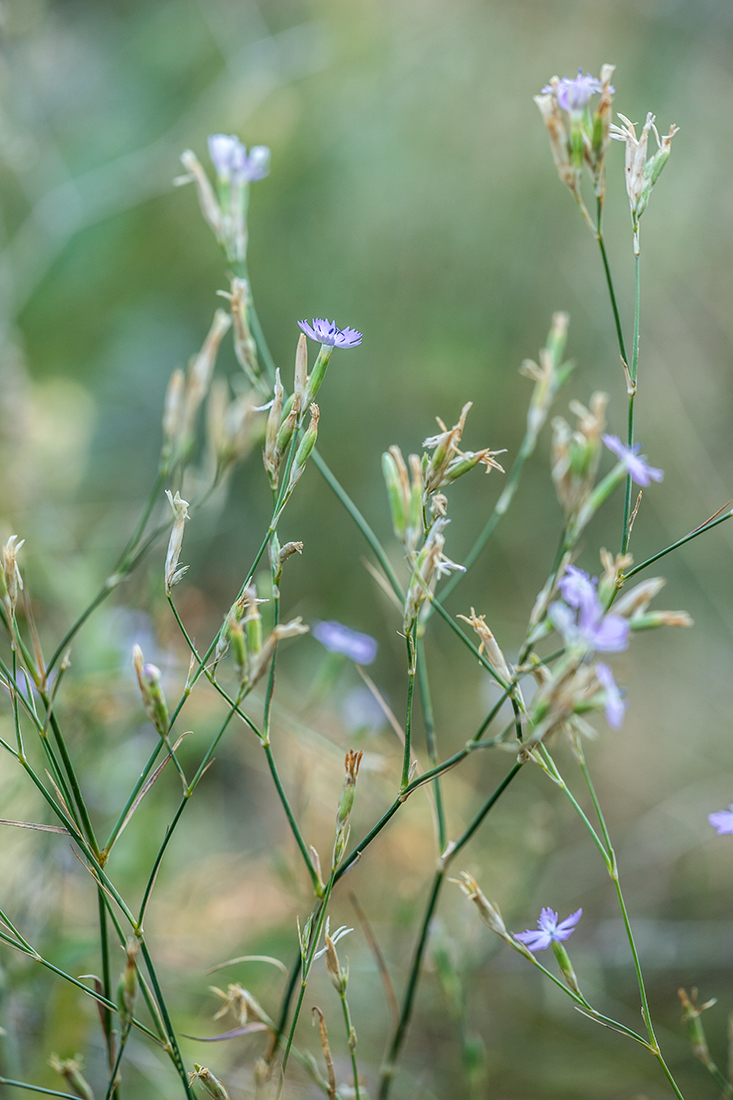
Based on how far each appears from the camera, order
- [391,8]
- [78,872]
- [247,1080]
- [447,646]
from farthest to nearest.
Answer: [391,8]
[447,646]
[78,872]
[247,1080]

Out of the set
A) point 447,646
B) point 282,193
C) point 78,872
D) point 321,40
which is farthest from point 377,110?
point 78,872

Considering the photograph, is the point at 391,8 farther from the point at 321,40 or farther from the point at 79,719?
the point at 79,719

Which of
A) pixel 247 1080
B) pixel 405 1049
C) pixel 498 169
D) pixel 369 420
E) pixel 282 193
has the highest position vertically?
pixel 282 193

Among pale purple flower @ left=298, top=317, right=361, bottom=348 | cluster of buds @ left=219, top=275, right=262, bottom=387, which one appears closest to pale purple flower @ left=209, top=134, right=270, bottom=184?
cluster of buds @ left=219, top=275, right=262, bottom=387

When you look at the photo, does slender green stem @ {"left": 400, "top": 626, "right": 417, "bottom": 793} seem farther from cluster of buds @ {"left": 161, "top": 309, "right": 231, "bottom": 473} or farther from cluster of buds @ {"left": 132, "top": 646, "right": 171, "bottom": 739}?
cluster of buds @ {"left": 161, "top": 309, "right": 231, "bottom": 473}

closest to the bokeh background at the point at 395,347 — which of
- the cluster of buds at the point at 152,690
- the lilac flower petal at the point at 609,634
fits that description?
the cluster of buds at the point at 152,690

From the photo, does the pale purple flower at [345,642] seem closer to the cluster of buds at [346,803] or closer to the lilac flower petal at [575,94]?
the cluster of buds at [346,803]
